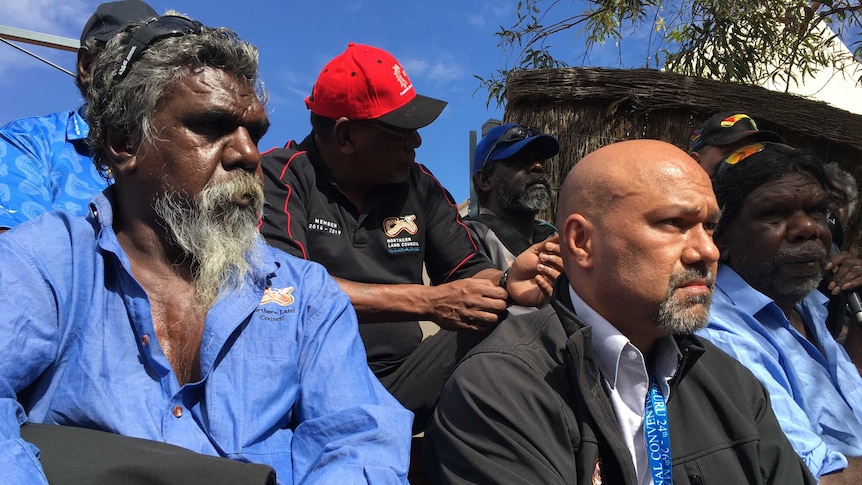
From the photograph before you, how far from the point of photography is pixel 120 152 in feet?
7.04

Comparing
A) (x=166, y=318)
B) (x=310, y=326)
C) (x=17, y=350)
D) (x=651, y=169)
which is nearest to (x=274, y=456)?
(x=310, y=326)

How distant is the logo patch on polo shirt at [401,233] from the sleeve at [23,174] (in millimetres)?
1447

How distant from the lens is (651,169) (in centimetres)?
208

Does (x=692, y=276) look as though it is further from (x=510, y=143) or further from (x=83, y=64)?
(x=510, y=143)

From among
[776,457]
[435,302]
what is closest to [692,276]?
[776,457]

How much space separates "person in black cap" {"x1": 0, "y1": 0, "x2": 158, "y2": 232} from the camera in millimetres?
2740

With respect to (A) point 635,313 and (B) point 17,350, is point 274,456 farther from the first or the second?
(A) point 635,313

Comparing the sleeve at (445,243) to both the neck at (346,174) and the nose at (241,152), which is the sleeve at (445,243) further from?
the nose at (241,152)

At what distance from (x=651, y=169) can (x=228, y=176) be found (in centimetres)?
133

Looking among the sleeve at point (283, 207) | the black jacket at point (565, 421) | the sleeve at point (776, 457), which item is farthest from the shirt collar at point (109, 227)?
the sleeve at point (776, 457)

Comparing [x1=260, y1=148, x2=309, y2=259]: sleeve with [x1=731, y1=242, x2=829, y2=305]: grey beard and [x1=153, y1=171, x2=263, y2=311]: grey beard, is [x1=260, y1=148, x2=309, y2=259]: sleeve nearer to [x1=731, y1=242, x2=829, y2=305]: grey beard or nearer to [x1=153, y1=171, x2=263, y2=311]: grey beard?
[x1=153, y1=171, x2=263, y2=311]: grey beard

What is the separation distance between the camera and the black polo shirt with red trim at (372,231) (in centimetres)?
294

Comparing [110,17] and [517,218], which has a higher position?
[110,17]

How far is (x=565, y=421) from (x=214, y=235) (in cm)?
117
